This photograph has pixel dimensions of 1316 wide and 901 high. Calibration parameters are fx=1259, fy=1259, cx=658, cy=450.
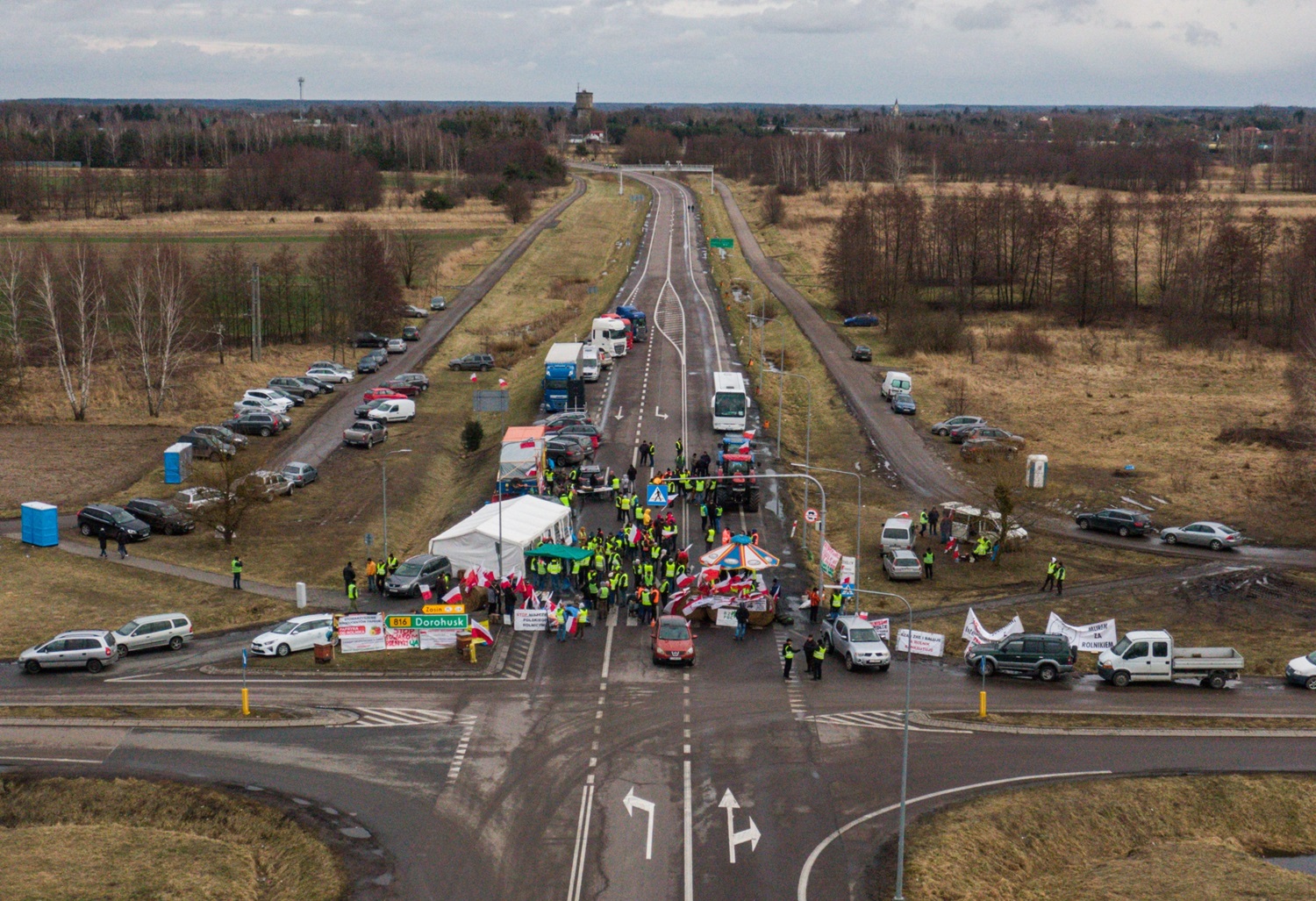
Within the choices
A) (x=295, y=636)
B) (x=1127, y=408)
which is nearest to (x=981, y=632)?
(x=295, y=636)

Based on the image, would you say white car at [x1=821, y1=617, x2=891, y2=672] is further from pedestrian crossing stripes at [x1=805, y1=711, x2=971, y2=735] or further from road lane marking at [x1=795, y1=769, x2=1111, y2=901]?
road lane marking at [x1=795, y1=769, x2=1111, y2=901]

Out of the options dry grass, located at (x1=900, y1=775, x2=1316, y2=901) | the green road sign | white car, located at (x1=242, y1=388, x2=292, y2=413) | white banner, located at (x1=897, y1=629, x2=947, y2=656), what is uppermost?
white car, located at (x1=242, y1=388, x2=292, y2=413)

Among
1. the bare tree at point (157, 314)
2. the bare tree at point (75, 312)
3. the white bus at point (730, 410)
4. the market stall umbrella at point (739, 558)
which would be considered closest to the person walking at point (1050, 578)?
the market stall umbrella at point (739, 558)

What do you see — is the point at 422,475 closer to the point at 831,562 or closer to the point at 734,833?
the point at 831,562

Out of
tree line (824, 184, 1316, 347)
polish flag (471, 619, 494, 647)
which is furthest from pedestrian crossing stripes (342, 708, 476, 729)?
tree line (824, 184, 1316, 347)

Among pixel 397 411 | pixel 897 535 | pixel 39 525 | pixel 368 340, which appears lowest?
pixel 897 535

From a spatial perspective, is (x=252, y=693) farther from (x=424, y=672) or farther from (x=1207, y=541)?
(x=1207, y=541)
